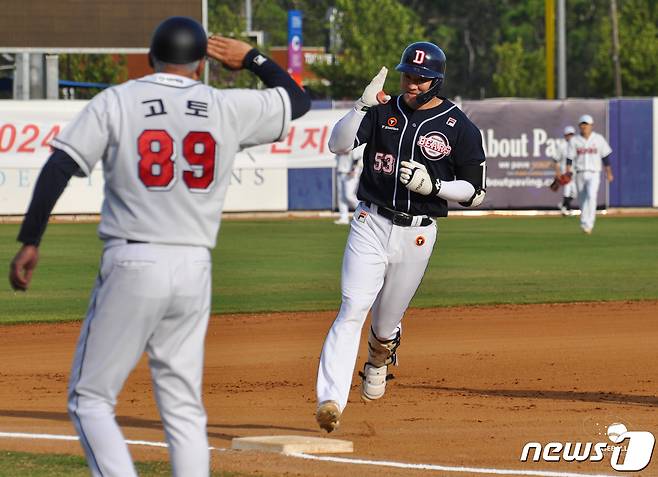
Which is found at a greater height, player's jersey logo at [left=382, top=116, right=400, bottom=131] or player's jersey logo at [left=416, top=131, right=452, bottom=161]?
player's jersey logo at [left=382, top=116, right=400, bottom=131]

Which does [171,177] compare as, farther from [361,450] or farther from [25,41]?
[25,41]

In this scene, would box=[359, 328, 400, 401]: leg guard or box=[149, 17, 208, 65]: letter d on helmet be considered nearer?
box=[149, 17, 208, 65]: letter d on helmet

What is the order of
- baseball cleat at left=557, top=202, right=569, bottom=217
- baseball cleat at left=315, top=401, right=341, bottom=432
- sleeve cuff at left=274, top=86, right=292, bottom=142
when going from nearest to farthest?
sleeve cuff at left=274, top=86, right=292, bottom=142, baseball cleat at left=315, top=401, right=341, bottom=432, baseball cleat at left=557, top=202, right=569, bottom=217

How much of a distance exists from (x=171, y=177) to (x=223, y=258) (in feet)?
51.5

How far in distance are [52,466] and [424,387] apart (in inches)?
140

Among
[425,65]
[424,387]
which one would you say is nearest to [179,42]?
[425,65]

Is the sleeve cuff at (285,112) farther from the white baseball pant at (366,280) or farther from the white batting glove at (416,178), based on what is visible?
the white baseball pant at (366,280)

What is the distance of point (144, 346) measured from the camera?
532 cm

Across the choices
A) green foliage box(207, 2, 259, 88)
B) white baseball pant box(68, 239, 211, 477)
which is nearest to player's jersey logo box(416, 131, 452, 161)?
white baseball pant box(68, 239, 211, 477)

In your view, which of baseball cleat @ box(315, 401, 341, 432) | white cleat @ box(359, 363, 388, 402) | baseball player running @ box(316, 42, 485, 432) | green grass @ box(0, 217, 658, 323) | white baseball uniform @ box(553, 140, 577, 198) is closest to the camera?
baseball cleat @ box(315, 401, 341, 432)

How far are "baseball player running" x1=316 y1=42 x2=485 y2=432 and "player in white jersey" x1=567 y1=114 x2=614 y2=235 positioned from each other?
1796 cm

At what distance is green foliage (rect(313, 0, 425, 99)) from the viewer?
56594 millimetres

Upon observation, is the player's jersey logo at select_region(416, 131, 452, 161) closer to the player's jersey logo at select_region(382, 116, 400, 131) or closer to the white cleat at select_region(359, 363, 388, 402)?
the player's jersey logo at select_region(382, 116, 400, 131)

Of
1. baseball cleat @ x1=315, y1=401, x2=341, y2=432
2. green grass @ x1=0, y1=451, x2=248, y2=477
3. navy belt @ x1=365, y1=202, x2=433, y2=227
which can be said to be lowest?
green grass @ x1=0, y1=451, x2=248, y2=477
